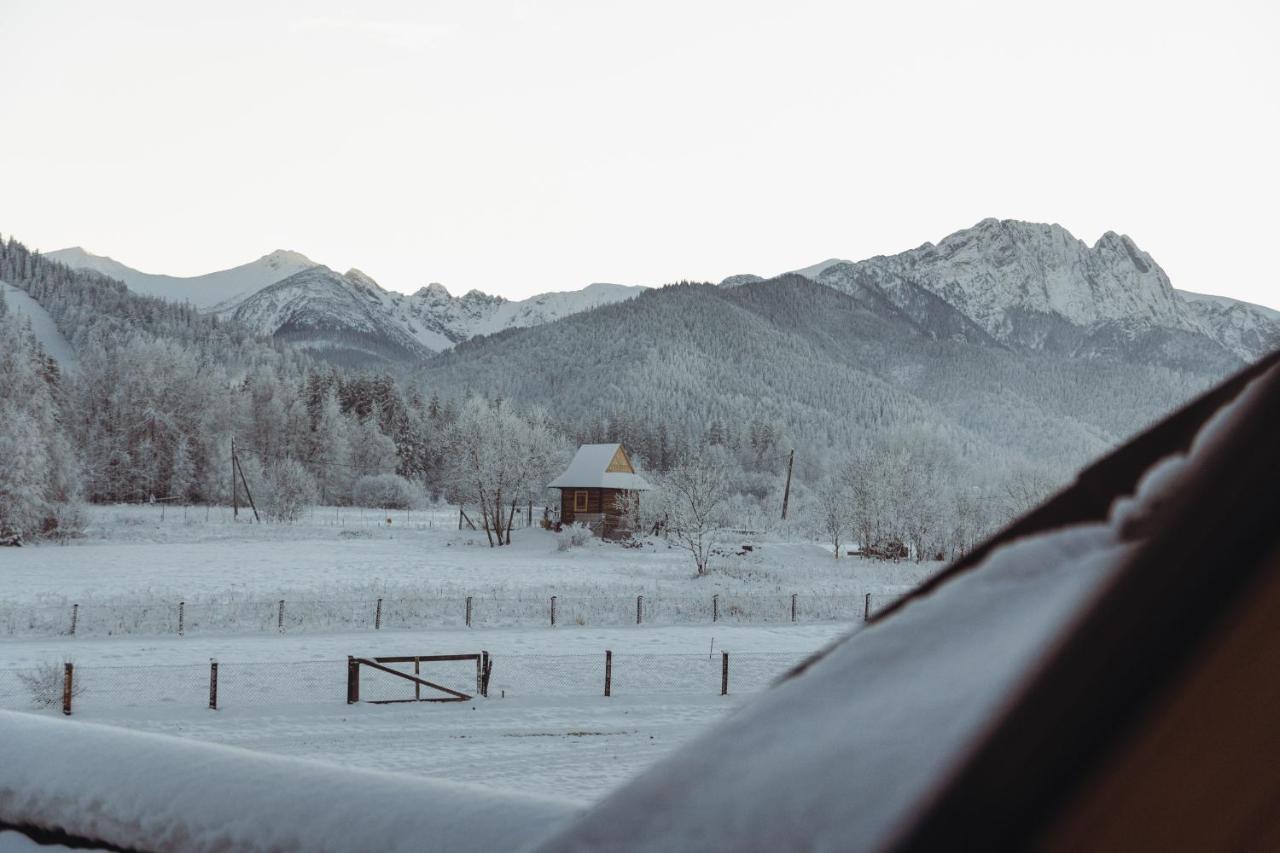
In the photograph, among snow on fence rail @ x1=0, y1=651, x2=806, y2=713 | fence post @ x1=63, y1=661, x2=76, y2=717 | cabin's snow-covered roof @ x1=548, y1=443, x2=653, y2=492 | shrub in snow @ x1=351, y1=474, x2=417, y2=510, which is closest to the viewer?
fence post @ x1=63, y1=661, x2=76, y2=717

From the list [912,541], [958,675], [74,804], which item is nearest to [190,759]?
[74,804]

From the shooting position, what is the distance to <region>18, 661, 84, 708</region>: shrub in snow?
15.3 metres

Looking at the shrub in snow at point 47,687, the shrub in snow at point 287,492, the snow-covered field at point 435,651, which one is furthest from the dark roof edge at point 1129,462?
the shrub in snow at point 287,492

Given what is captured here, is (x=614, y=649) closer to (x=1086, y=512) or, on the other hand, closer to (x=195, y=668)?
(x=195, y=668)

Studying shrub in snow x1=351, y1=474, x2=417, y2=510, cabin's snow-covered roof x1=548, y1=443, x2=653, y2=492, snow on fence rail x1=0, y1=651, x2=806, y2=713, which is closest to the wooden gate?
snow on fence rail x1=0, y1=651, x2=806, y2=713

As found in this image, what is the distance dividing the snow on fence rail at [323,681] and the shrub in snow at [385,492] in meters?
66.3

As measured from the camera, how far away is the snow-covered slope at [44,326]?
160 meters

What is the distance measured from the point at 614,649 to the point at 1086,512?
74.2ft

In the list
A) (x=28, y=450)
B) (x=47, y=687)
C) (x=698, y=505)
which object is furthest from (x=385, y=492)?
(x=47, y=687)

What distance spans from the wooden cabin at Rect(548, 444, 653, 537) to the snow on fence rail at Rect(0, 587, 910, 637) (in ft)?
83.4

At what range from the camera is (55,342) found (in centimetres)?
16725

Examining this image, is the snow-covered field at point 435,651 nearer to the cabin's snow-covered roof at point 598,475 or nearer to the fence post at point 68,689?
the fence post at point 68,689

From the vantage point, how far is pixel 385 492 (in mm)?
84625

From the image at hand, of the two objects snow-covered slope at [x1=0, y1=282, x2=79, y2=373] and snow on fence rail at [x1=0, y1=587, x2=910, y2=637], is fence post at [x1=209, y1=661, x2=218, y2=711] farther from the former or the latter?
snow-covered slope at [x1=0, y1=282, x2=79, y2=373]
